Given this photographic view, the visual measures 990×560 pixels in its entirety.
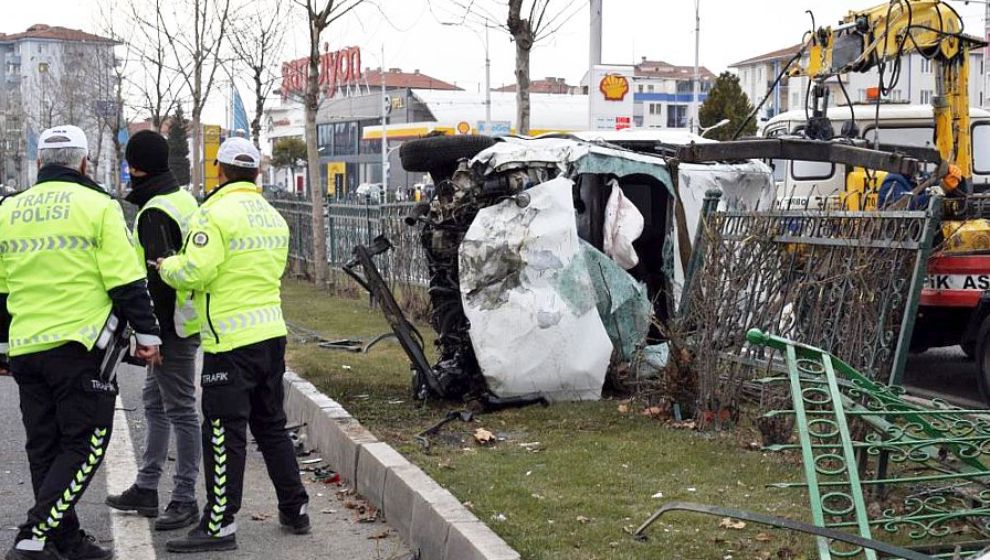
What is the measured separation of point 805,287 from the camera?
7.07 metres

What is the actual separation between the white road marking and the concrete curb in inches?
45.1

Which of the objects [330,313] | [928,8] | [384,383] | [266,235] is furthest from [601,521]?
[330,313]

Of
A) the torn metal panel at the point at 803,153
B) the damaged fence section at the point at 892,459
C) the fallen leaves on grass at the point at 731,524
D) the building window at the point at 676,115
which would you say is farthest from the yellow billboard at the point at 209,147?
the building window at the point at 676,115

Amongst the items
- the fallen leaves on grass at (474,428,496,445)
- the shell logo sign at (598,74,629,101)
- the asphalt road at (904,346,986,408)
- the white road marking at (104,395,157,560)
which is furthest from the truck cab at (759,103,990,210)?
the white road marking at (104,395,157,560)

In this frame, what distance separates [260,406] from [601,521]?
1.70 meters

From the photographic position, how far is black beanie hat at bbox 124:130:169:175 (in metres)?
6.43

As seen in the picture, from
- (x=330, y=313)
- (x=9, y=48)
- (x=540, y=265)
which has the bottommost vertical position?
(x=330, y=313)

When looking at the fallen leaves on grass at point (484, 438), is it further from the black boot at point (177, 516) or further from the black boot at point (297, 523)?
the black boot at point (177, 516)

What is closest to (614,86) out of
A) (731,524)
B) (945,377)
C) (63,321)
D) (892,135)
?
(892,135)

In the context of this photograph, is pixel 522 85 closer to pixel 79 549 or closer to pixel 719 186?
pixel 719 186

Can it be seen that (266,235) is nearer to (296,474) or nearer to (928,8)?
(296,474)

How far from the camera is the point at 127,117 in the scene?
1731 inches

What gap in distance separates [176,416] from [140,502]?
475mm

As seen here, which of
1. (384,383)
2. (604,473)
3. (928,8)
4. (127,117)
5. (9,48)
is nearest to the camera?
(604,473)
